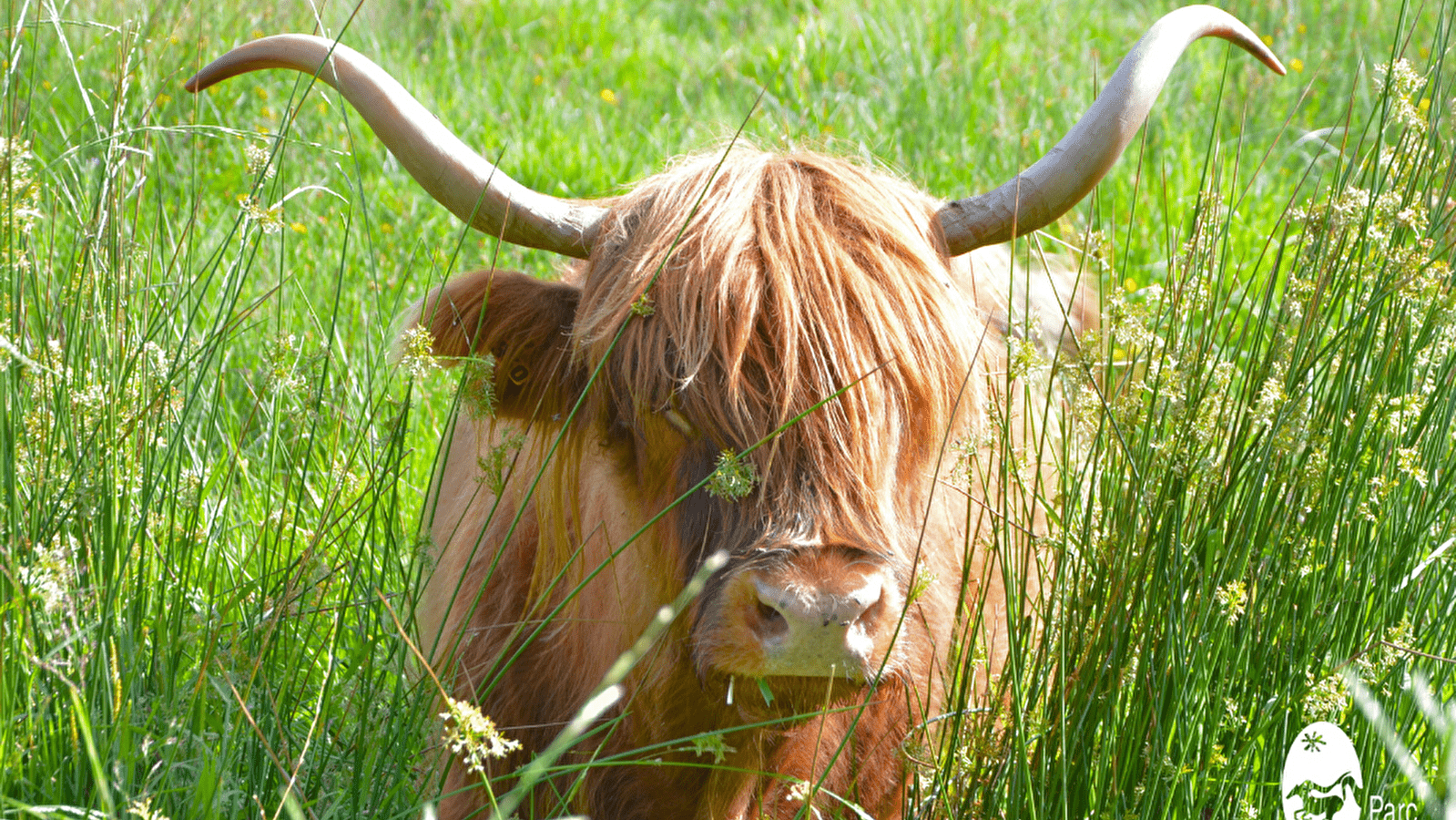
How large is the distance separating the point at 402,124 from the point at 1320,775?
2.02 m

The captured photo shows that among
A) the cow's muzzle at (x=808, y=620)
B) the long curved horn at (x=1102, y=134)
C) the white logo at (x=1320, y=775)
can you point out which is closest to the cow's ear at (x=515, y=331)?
the cow's muzzle at (x=808, y=620)

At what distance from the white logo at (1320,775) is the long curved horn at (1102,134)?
1073mm

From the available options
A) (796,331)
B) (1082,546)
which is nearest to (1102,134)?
(796,331)

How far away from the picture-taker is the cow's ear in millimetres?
2531

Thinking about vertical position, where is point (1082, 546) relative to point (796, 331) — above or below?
below

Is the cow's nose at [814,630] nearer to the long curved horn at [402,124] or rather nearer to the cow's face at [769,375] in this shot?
the cow's face at [769,375]

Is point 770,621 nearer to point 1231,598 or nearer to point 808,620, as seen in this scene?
point 808,620

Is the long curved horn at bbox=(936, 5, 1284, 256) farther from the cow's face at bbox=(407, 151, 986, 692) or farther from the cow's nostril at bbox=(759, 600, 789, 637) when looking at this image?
the cow's nostril at bbox=(759, 600, 789, 637)

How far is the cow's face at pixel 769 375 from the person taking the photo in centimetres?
212

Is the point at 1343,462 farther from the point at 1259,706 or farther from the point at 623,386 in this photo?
the point at 623,386

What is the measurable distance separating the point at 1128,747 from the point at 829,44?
518 cm

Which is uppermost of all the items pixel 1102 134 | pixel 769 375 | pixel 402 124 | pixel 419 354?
pixel 1102 134

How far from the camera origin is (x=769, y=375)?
2365 millimetres

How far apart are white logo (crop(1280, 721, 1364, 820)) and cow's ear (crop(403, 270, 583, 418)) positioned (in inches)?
59.8
